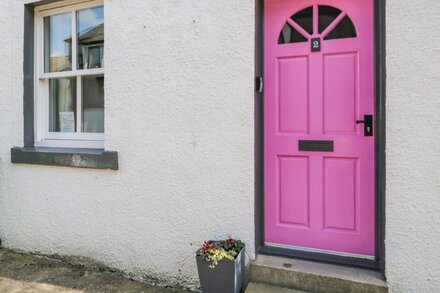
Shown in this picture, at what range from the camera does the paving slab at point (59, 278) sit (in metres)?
3.34

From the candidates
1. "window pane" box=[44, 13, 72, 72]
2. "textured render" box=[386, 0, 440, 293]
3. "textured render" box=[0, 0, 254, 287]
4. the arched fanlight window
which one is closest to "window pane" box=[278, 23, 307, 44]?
the arched fanlight window

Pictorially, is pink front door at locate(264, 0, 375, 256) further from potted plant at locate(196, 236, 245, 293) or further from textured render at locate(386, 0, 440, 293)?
potted plant at locate(196, 236, 245, 293)

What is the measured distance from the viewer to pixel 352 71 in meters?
2.94

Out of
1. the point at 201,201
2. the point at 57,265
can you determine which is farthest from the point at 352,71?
the point at 57,265

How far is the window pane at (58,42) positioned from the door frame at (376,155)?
2481 millimetres

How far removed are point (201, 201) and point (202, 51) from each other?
55.6 inches

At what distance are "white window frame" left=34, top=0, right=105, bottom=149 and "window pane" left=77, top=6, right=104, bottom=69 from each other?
0.06 meters

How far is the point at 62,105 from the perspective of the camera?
14.4 ft

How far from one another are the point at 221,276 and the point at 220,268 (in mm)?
68

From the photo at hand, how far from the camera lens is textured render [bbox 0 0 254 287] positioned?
3131mm

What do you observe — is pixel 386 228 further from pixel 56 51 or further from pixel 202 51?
pixel 56 51

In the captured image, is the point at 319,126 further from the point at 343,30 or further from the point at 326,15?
the point at 326,15

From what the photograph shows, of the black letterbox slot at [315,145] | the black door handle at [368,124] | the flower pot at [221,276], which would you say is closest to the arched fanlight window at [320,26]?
the black door handle at [368,124]

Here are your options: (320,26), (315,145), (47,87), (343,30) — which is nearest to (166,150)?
(315,145)
